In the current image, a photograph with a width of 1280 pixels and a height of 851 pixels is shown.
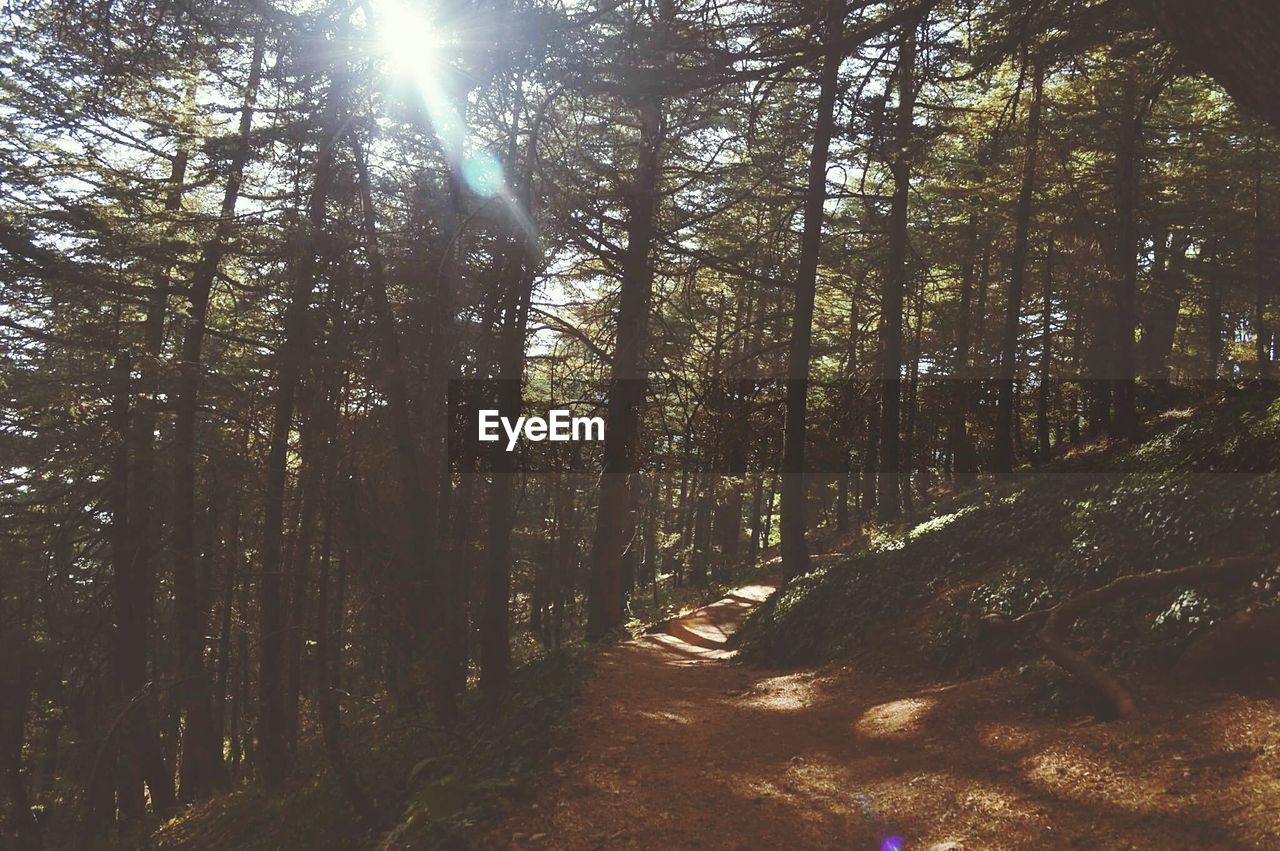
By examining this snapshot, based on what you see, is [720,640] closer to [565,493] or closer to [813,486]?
[565,493]

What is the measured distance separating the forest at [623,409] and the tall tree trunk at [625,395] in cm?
8

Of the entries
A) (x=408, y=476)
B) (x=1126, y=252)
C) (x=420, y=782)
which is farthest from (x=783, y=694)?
(x=1126, y=252)

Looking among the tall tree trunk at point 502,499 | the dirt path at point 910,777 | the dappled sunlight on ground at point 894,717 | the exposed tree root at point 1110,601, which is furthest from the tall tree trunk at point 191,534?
the exposed tree root at point 1110,601

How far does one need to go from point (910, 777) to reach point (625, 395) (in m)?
8.86

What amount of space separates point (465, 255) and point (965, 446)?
20505mm

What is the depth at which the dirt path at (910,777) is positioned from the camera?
485 centimetres

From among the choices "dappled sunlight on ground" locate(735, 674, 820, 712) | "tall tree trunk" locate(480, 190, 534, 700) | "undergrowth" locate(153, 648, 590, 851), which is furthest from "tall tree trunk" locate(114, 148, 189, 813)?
"dappled sunlight on ground" locate(735, 674, 820, 712)

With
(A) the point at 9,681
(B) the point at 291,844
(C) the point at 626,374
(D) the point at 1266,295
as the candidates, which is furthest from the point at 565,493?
(D) the point at 1266,295

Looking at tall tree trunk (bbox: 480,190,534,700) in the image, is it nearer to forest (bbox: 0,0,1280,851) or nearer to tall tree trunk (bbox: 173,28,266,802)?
forest (bbox: 0,0,1280,851)

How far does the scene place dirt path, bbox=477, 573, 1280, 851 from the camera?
15.9ft

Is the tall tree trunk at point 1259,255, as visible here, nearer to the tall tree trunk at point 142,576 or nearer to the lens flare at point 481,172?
the lens flare at point 481,172

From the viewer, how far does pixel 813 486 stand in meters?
32.8

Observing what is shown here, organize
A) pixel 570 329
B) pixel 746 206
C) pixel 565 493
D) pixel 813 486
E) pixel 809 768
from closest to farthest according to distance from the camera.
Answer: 1. pixel 809 768
2. pixel 570 329
3. pixel 746 206
4. pixel 565 493
5. pixel 813 486

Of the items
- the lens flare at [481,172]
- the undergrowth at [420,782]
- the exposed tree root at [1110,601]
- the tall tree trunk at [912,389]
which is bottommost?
the undergrowth at [420,782]
